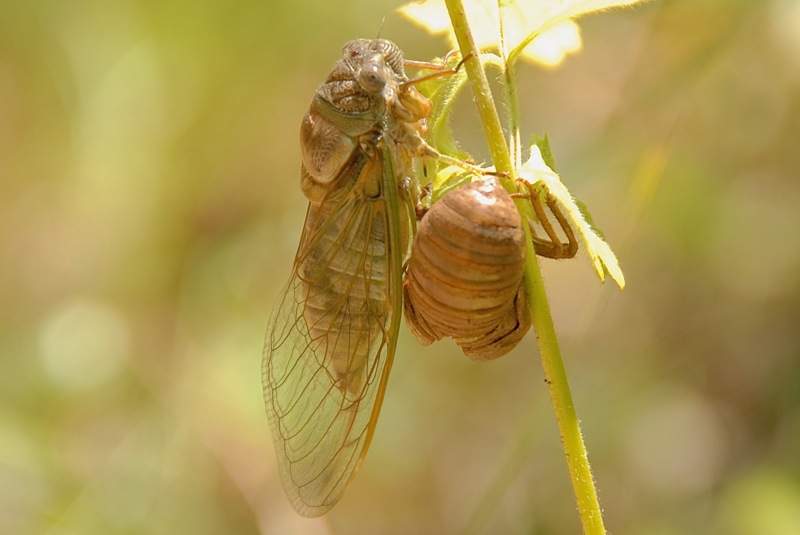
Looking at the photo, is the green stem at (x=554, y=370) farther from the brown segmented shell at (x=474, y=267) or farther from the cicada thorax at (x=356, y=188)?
the cicada thorax at (x=356, y=188)

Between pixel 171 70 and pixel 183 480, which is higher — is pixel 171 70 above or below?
above

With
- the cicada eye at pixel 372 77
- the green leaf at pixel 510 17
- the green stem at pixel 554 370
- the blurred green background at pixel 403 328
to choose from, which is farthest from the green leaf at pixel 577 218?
the blurred green background at pixel 403 328

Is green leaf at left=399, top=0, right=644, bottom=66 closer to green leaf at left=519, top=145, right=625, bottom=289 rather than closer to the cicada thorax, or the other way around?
the cicada thorax

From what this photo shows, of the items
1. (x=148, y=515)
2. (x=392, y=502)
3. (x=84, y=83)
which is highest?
(x=84, y=83)

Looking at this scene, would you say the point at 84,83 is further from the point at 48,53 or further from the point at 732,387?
the point at 732,387

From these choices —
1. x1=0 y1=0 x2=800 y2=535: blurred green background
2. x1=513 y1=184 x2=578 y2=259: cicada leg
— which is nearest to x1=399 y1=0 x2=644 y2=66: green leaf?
x1=513 y1=184 x2=578 y2=259: cicada leg

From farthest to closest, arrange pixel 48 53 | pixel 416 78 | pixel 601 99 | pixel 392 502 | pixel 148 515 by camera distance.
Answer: pixel 48 53
pixel 601 99
pixel 392 502
pixel 148 515
pixel 416 78

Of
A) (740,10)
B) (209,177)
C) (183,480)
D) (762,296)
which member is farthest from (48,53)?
(762,296)
